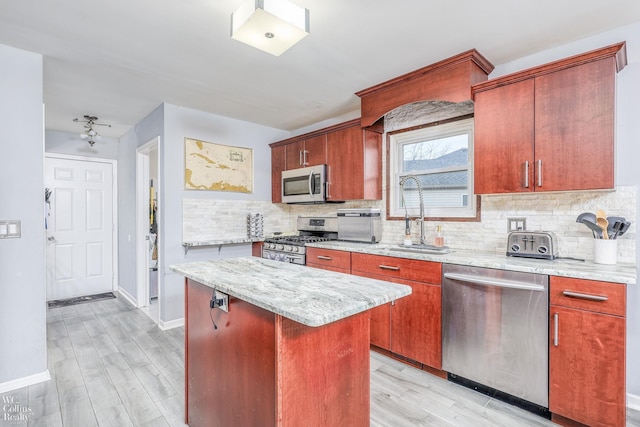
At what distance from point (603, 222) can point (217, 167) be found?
3.54 meters

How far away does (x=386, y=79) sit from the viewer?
2797 millimetres

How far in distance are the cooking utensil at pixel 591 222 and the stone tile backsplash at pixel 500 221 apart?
0.15 m

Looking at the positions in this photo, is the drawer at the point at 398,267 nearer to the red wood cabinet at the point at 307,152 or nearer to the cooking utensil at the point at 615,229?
the cooking utensil at the point at 615,229

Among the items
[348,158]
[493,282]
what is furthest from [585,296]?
[348,158]

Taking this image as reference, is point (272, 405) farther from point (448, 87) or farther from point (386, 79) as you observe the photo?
point (386, 79)

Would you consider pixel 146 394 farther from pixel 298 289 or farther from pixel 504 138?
pixel 504 138

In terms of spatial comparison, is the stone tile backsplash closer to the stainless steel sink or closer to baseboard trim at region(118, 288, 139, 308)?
the stainless steel sink

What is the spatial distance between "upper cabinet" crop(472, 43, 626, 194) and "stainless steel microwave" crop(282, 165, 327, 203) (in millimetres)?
1700

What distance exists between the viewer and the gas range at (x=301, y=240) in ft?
11.3

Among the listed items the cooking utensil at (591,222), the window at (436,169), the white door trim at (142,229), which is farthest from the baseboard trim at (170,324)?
the cooking utensil at (591,222)

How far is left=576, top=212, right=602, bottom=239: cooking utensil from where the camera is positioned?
200 centimetres

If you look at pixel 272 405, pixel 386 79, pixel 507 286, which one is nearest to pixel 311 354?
pixel 272 405

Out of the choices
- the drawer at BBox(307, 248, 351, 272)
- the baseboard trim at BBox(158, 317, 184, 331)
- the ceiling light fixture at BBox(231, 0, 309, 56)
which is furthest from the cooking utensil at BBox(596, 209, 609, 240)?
the baseboard trim at BBox(158, 317, 184, 331)

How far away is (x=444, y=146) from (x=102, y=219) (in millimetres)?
4812
